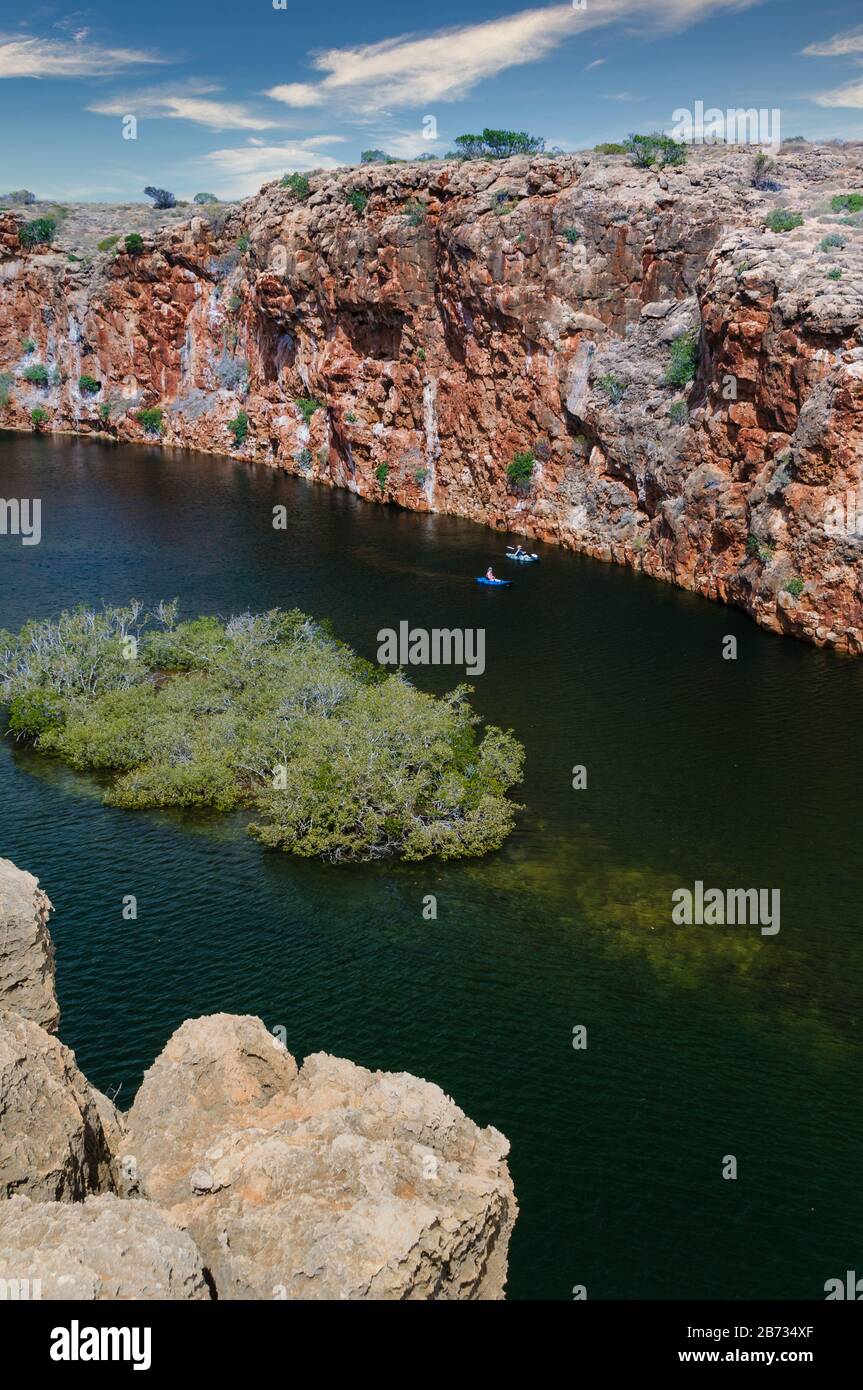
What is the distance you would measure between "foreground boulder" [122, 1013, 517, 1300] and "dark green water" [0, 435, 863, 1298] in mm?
7420

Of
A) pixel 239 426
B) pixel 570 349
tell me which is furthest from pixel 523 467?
pixel 239 426

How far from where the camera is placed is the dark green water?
23.6m

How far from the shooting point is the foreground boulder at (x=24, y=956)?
55.3 feet

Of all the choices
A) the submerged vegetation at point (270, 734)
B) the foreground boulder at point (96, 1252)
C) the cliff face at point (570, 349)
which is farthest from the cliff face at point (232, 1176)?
the cliff face at point (570, 349)

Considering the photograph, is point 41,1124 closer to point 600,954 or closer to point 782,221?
point 600,954

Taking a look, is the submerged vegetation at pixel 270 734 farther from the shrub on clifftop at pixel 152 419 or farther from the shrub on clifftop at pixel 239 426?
the shrub on clifftop at pixel 152 419

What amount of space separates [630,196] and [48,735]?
189ft

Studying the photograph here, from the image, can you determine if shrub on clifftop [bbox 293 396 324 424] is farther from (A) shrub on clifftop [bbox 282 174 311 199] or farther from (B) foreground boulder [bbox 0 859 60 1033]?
(B) foreground boulder [bbox 0 859 60 1033]

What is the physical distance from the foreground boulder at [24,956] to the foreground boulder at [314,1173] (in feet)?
8.56

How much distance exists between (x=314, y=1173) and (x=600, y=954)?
19677 mm

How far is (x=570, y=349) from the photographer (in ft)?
266

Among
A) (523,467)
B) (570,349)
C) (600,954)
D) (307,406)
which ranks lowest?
(600,954)

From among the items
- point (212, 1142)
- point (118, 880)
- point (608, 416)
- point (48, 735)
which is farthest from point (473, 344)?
point (212, 1142)

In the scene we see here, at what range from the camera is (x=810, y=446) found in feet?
192
